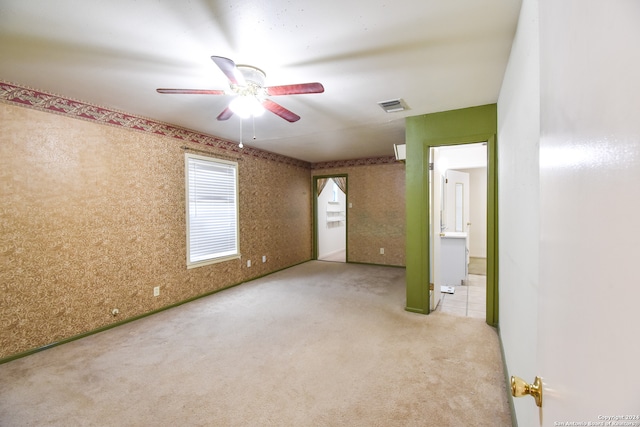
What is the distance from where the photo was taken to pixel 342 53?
194 centimetres

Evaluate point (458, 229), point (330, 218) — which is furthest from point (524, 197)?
point (330, 218)

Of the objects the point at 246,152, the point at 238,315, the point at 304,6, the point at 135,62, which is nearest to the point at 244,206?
the point at 246,152

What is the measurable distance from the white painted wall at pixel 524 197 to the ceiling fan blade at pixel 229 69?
4.92ft

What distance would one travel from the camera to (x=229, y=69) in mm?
1662

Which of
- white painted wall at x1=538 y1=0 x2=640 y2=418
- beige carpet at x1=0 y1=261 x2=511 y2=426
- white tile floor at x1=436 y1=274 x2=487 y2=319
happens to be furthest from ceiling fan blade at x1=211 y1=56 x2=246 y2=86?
white tile floor at x1=436 y1=274 x2=487 y2=319

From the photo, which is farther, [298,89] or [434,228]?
[434,228]

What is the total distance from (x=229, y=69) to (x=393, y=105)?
5.90 ft

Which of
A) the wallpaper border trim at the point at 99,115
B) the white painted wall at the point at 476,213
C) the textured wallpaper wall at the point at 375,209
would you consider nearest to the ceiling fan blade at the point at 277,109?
the wallpaper border trim at the point at 99,115

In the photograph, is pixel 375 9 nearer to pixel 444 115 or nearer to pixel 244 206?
pixel 444 115

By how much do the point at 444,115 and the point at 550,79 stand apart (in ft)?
8.90

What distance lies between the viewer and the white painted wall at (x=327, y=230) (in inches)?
275

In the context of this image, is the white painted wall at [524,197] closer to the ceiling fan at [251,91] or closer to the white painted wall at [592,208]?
the white painted wall at [592,208]

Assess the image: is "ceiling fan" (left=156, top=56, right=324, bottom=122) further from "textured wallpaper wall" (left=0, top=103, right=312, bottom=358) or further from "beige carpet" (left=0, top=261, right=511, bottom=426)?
"beige carpet" (left=0, top=261, right=511, bottom=426)

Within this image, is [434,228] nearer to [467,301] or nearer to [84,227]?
[467,301]
